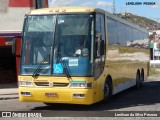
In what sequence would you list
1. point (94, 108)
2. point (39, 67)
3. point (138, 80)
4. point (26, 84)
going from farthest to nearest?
point (138, 80)
point (94, 108)
point (26, 84)
point (39, 67)

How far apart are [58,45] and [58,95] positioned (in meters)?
1.49

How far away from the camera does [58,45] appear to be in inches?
535

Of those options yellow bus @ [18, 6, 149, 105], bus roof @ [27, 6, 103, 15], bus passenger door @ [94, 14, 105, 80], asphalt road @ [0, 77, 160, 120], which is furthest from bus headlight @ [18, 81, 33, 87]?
bus roof @ [27, 6, 103, 15]

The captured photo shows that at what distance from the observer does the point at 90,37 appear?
44.3 feet

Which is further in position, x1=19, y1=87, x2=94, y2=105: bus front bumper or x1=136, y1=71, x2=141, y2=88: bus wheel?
x1=136, y1=71, x2=141, y2=88: bus wheel

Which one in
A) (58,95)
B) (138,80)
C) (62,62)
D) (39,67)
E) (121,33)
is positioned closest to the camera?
(58,95)

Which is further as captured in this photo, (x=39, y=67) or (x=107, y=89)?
(x=107, y=89)

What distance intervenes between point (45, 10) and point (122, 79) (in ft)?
17.8

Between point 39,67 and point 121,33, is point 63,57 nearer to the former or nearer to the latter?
A: point 39,67

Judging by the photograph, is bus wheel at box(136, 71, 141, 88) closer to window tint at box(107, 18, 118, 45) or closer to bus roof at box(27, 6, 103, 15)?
window tint at box(107, 18, 118, 45)

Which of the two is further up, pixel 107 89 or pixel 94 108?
pixel 107 89

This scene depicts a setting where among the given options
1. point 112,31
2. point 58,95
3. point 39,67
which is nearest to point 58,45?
point 39,67

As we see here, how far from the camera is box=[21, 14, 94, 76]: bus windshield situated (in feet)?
43.9

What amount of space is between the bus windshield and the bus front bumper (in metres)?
0.49
